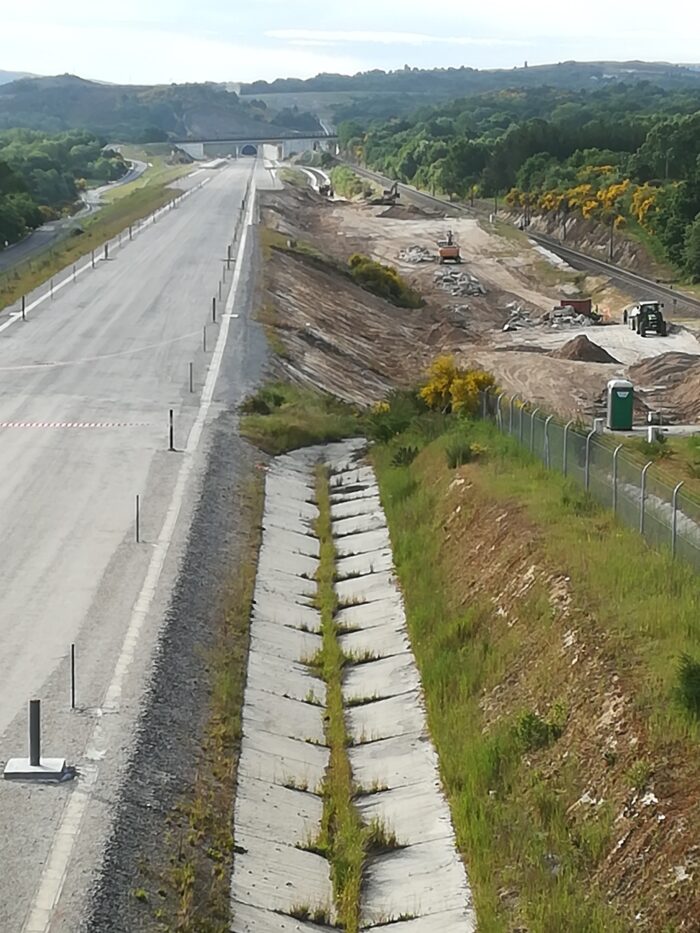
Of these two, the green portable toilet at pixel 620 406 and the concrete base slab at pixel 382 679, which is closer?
the concrete base slab at pixel 382 679

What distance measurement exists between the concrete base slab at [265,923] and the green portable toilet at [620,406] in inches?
1128

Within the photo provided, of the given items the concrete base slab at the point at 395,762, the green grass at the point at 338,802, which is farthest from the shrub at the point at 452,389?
the concrete base slab at the point at 395,762

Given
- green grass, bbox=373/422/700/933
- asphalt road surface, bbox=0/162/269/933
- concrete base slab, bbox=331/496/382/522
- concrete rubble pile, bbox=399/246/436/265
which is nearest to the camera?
green grass, bbox=373/422/700/933

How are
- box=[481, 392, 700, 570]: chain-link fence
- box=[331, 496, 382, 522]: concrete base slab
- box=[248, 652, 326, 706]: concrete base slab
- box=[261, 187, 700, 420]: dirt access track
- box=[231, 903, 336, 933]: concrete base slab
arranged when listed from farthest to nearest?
1. box=[261, 187, 700, 420]: dirt access track
2. box=[331, 496, 382, 522]: concrete base slab
3. box=[248, 652, 326, 706]: concrete base slab
4. box=[481, 392, 700, 570]: chain-link fence
5. box=[231, 903, 336, 933]: concrete base slab

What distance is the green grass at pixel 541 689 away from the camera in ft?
48.9

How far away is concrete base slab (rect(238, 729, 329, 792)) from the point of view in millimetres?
18500

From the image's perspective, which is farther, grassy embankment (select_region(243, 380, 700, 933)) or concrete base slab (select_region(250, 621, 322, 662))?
concrete base slab (select_region(250, 621, 322, 662))

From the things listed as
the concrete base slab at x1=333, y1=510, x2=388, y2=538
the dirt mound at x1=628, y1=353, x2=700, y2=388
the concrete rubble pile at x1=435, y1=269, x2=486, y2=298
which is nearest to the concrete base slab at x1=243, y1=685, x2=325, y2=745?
the concrete base slab at x1=333, y1=510, x2=388, y2=538

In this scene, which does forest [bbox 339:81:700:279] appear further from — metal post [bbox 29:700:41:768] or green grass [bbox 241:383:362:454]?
metal post [bbox 29:700:41:768]

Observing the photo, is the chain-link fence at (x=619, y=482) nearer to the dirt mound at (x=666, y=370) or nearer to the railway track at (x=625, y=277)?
the dirt mound at (x=666, y=370)

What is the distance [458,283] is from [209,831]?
247 feet

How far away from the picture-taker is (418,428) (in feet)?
123

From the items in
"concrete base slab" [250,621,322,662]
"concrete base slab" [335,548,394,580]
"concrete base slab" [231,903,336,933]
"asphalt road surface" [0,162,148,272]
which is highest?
"concrete base slab" [231,903,336,933]

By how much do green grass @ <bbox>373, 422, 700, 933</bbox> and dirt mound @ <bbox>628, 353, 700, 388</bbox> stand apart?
29.5 metres
